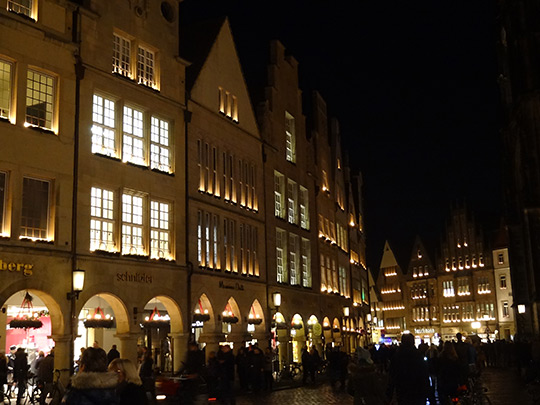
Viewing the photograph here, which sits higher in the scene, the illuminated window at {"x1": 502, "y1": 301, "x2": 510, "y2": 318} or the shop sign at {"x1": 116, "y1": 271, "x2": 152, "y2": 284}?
the illuminated window at {"x1": 502, "y1": 301, "x2": 510, "y2": 318}

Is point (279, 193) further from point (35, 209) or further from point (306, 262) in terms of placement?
point (35, 209)

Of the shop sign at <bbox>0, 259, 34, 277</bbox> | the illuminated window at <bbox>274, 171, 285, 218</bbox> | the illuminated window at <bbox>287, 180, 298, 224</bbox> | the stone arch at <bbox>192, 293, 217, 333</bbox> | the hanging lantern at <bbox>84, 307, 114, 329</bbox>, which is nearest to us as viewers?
the shop sign at <bbox>0, 259, 34, 277</bbox>

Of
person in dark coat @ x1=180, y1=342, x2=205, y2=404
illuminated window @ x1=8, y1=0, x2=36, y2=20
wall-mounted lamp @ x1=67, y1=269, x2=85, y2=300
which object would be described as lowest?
person in dark coat @ x1=180, y1=342, x2=205, y2=404

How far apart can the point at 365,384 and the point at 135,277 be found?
1634 cm

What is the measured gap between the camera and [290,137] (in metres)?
44.9

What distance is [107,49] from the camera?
26.6 m

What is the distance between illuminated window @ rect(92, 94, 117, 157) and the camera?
25.8 meters

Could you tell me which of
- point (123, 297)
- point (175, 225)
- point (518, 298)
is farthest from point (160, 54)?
point (518, 298)

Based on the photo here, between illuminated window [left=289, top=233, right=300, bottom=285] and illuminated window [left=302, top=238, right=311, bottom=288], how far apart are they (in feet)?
4.71

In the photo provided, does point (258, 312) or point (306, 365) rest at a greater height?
point (258, 312)

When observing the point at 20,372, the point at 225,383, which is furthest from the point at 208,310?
the point at 225,383

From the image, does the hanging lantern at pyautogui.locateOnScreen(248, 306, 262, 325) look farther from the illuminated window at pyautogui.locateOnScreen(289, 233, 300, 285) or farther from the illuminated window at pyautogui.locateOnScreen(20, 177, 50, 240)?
the illuminated window at pyautogui.locateOnScreen(20, 177, 50, 240)

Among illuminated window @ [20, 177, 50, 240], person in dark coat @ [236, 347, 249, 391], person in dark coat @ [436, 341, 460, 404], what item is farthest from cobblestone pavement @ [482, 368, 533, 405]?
illuminated window @ [20, 177, 50, 240]

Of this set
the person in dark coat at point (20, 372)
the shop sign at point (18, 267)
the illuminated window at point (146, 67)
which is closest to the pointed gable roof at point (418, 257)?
the illuminated window at point (146, 67)
